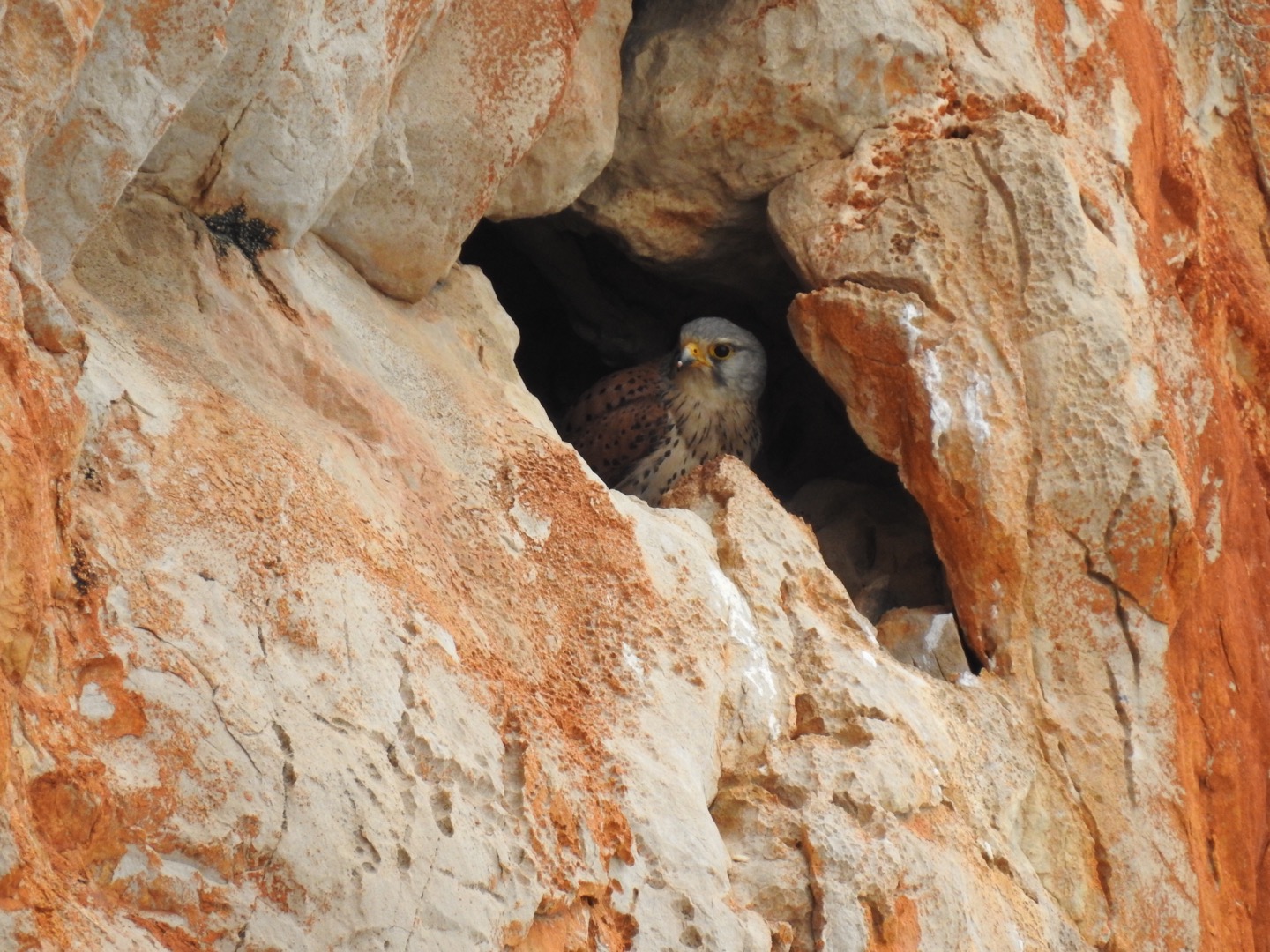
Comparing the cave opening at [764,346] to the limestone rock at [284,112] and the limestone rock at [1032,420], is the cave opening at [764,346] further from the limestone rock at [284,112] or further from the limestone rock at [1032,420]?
the limestone rock at [284,112]

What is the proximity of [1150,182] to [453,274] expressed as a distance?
7.18 ft

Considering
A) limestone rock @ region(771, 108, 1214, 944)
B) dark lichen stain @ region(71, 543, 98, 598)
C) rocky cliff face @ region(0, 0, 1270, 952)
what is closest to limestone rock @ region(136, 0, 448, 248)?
rocky cliff face @ region(0, 0, 1270, 952)

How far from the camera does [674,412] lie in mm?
5395

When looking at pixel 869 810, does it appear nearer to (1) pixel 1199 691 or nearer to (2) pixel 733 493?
(2) pixel 733 493

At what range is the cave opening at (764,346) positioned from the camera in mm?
4863

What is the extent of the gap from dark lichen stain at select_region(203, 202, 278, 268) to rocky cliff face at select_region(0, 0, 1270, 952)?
0.01m

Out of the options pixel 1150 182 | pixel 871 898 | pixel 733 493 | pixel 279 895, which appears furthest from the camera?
pixel 1150 182

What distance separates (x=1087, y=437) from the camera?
14.1ft

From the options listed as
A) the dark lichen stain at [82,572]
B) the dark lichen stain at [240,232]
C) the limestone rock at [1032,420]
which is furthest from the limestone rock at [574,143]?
the dark lichen stain at [82,572]

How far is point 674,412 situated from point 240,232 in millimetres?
2416

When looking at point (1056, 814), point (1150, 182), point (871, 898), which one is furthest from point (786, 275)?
point (871, 898)

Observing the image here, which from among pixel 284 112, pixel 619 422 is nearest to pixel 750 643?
pixel 284 112

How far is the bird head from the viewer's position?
5371 mm

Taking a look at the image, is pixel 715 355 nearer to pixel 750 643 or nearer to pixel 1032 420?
pixel 1032 420
